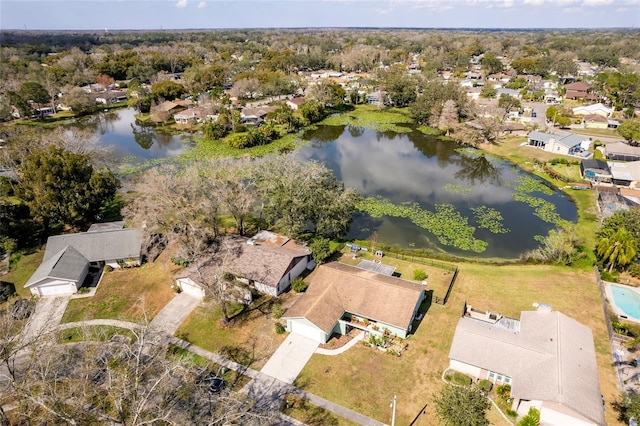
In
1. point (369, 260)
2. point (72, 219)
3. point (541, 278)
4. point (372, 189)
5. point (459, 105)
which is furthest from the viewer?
point (459, 105)

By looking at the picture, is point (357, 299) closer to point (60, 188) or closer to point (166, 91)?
point (60, 188)

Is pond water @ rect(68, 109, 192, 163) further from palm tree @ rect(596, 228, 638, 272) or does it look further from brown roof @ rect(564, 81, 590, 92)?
brown roof @ rect(564, 81, 590, 92)

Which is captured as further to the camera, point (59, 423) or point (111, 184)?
point (111, 184)

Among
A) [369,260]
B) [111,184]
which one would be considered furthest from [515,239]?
[111,184]

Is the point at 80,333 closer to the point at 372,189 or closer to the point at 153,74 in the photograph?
the point at 372,189

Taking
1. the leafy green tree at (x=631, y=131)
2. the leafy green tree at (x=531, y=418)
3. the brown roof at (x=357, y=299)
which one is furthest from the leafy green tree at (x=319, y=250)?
the leafy green tree at (x=631, y=131)

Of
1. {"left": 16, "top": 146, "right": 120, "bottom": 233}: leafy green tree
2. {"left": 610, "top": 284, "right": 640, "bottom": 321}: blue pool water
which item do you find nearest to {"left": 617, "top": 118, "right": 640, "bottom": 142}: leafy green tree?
{"left": 610, "top": 284, "right": 640, "bottom": 321}: blue pool water

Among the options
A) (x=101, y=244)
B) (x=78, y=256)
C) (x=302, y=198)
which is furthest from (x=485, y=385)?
(x=78, y=256)

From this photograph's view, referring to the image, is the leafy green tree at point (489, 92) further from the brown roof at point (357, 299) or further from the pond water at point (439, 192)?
the brown roof at point (357, 299)
